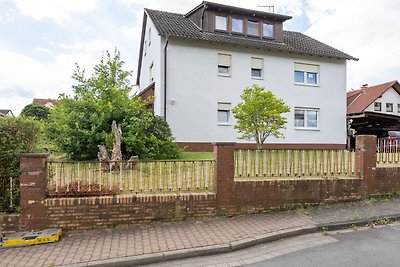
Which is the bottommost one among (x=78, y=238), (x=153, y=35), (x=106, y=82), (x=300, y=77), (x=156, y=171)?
(x=78, y=238)

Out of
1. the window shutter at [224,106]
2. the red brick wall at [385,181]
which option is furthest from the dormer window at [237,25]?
the red brick wall at [385,181]

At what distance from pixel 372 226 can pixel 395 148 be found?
10.9 feet

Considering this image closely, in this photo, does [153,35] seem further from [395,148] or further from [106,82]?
[395,148]

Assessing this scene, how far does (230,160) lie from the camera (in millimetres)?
6680

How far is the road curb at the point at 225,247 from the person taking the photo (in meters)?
Answer: 4.64

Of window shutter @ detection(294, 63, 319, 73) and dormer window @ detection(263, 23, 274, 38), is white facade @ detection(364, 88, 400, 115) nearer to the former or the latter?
window shutter @ detection(294, 63, 319, 73)

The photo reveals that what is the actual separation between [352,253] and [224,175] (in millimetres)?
2743

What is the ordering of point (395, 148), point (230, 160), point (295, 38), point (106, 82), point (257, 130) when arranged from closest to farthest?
point (230, 160) < point (395, 148) < point (106, 82) < point (257, 130) < point (295, 38)

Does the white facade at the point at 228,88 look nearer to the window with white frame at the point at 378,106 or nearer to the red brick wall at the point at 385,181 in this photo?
the red brick wall at the point at 385,181

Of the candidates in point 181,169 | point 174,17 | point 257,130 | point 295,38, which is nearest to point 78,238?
point 181,169

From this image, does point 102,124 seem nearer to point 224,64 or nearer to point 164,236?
point 164,236

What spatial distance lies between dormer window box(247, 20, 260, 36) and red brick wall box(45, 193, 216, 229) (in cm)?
1514

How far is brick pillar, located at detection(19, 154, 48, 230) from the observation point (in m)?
5.71

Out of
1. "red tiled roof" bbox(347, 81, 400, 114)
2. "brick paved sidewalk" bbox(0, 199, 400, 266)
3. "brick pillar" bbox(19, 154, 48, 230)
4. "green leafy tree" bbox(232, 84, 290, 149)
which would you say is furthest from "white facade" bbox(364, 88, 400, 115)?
"brick pillar" bbox(19, 154, 48, 230)
